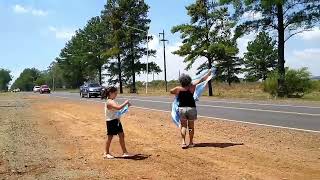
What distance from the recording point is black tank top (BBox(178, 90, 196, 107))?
1170cm

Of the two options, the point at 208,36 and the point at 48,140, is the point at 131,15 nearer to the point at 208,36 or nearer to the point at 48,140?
the point at 208,36

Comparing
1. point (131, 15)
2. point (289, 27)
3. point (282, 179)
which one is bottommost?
point (282, 179)

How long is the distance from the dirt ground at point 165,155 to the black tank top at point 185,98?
36.9 inches

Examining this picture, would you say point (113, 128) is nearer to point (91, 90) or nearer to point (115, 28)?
point (91, 90)

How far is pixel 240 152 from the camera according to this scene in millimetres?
10609

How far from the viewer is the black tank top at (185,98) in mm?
11695

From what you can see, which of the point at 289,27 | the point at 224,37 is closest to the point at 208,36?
the point at 224,37

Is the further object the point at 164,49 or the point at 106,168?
the point at 164,49

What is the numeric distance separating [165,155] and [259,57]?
87016mm

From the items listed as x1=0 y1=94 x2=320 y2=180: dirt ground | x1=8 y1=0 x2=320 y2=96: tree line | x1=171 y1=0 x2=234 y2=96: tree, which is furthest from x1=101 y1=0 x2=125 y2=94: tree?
x1=0 y1=94 x2=320 y2=180: dirt ground

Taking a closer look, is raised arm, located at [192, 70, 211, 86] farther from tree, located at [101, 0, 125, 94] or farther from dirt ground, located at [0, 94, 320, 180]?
tree, located at [101, 0, 125, 94]

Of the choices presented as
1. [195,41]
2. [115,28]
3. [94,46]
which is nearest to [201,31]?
[195,41]

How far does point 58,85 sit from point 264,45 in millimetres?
89258

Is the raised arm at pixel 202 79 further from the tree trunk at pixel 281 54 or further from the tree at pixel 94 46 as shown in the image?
the tree at pixel 94 46
